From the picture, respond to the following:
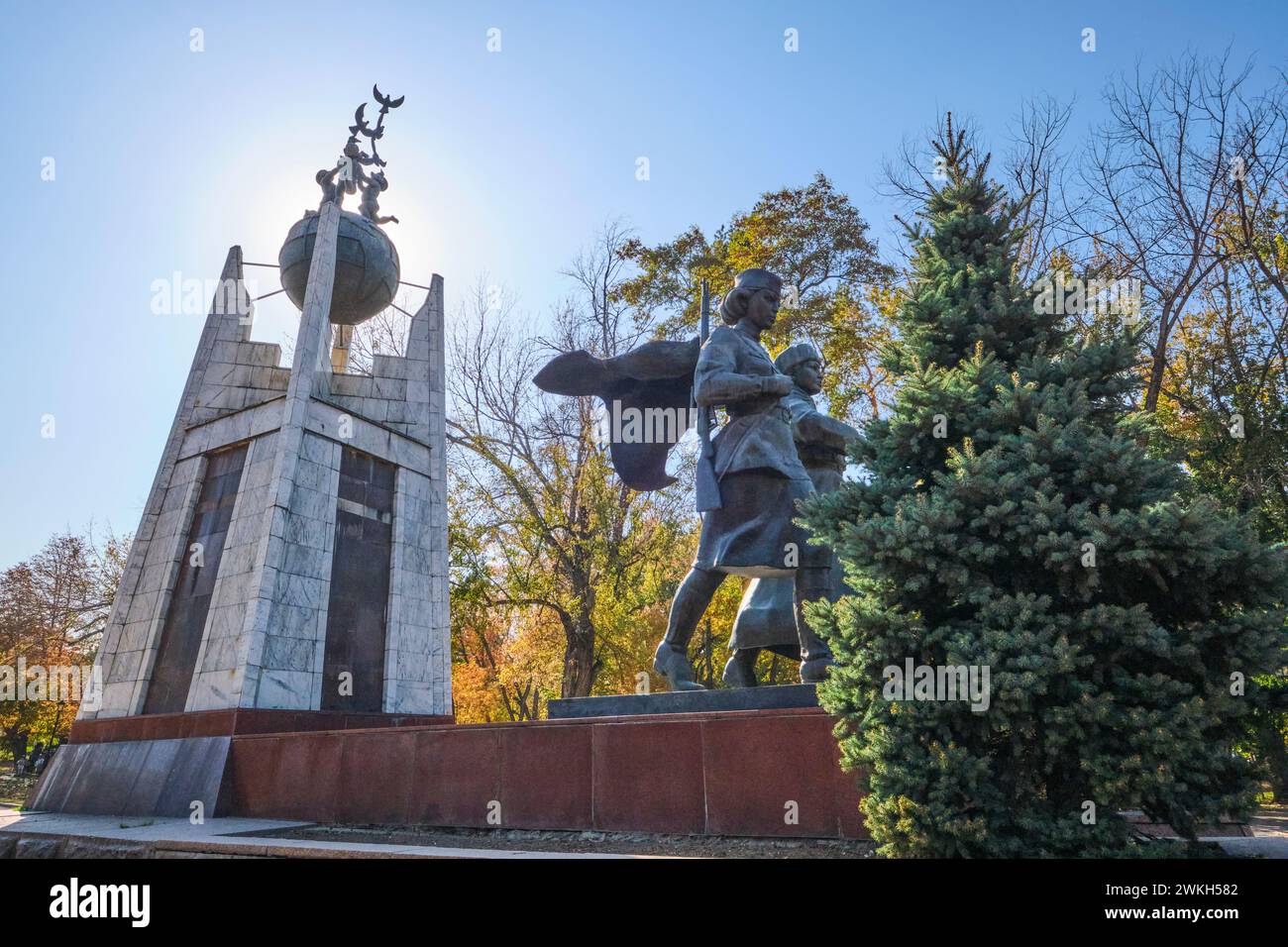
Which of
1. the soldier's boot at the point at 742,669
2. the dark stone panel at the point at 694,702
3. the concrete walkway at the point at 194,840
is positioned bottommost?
the concrete walkway at the point at 194,840

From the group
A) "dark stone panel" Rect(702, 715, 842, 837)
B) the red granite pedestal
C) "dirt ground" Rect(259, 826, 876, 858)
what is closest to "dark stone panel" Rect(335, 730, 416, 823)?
the red granite pedestal

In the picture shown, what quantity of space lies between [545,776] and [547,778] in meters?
0.02

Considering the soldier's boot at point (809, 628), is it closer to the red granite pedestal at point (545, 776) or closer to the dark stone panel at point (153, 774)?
the red granite pedestal at point (545, 776)

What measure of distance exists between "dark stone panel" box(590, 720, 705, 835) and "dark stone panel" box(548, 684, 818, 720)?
10.2 inches

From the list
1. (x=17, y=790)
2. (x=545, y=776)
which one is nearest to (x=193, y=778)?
(x=545, y=776)

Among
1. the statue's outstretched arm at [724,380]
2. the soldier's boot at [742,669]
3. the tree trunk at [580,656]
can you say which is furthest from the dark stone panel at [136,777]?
the tree trunk at [580,656]

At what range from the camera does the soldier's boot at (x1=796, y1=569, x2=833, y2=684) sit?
560 centimetres

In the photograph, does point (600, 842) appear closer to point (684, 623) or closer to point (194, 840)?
point (684, 623)

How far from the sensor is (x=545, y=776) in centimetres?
569

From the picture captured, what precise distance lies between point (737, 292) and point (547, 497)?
48.0 ft

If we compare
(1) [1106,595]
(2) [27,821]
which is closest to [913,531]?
(1) [1106,595]

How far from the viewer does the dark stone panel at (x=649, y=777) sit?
5012mm

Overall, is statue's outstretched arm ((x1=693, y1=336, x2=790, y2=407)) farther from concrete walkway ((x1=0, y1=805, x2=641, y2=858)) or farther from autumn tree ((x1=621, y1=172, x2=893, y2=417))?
autumn tree ((x1=621, y1=172, x2=893, y2=417))
